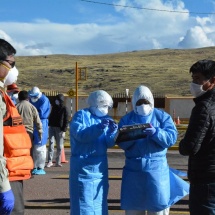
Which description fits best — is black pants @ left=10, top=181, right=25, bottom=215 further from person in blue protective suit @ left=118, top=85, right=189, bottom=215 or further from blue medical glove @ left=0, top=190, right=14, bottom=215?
person in blue protective suit @ left=118, top=85, right=189, bottom=215

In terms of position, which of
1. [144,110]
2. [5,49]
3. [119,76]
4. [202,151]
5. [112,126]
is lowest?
[202,151]

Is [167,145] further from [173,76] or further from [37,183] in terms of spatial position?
[173,76]

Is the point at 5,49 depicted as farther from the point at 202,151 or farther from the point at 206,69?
the point at 202,151

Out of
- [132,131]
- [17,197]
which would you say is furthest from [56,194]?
[17,197]

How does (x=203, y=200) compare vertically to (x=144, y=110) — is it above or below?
below

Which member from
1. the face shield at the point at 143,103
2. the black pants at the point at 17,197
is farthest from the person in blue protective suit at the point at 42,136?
the black pants at the point at 17,197

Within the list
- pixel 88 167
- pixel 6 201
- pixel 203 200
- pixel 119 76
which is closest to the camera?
pixel 6 201

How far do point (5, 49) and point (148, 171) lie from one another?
222 cm

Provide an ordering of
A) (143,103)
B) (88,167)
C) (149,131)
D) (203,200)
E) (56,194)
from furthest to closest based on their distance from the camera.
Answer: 1. (56,194)
2. (88,167)
3. (143,103)
4. (149,131)
5. (203,200)

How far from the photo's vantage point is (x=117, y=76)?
78312 millimetres

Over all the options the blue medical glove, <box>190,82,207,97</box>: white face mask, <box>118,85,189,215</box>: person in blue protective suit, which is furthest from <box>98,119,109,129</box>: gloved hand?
the blue medical glove

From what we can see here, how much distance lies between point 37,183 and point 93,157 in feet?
17.3

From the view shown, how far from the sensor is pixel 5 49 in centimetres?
488

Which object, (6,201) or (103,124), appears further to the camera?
(103,124)
